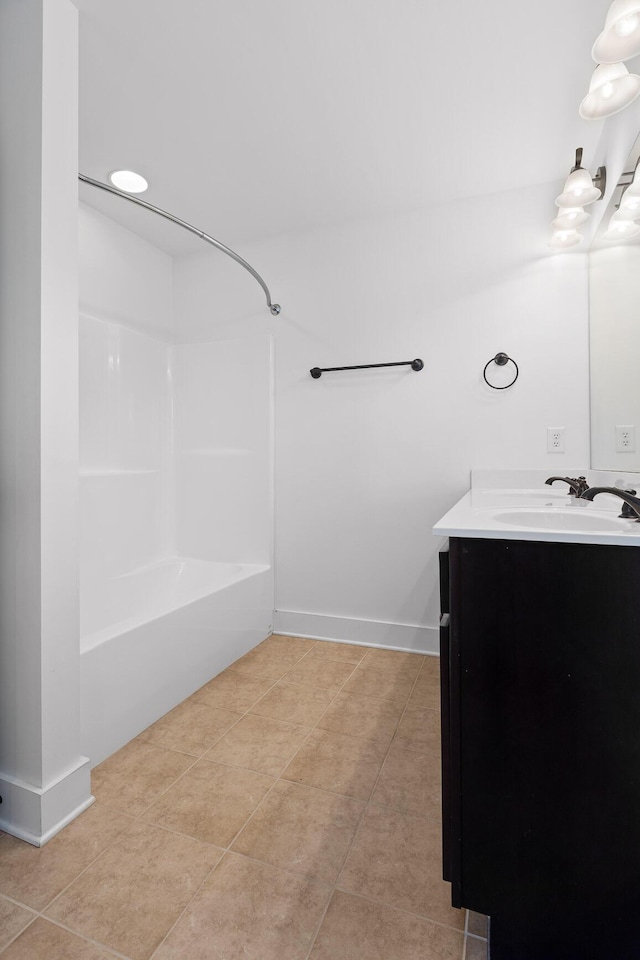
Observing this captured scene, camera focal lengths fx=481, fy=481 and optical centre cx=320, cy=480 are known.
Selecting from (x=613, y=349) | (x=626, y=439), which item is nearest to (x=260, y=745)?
(x=626, y=439)

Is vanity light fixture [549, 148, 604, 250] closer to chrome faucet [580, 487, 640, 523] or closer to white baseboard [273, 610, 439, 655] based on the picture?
chrome faucet [580, 487, 640, 523]

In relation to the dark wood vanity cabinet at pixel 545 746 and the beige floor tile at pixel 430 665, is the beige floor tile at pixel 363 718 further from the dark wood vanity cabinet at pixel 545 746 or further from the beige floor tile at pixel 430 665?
the dark wood vanity cabinet at pixel 545 746

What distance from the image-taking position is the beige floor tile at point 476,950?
95 centimetres

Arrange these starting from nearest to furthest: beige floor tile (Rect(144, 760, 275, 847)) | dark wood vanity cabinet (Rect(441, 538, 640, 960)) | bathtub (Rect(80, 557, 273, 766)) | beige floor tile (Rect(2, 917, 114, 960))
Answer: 1. dark wood vanity cabinet (Rect(441, 538, 640, 960))
2. beige floor tile (Rect(2, 917, 114, 960))
3. beige floor tile (Rect(144, 760, 275, 847))
4. bathtub (Rect(80, 557, 273, 766))

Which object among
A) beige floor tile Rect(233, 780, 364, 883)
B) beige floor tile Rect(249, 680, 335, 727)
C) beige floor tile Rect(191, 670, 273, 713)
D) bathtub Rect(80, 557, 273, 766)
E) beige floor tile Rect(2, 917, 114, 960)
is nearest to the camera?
beige floor tile Rect(2, 917, 114, 960)

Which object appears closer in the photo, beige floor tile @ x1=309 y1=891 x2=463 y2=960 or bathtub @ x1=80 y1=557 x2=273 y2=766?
beige floor tile @ x1=309 y1=891 x2=463 y2=960

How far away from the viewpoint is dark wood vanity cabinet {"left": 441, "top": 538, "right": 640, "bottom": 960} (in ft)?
2.77

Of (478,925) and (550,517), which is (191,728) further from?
(550,517)

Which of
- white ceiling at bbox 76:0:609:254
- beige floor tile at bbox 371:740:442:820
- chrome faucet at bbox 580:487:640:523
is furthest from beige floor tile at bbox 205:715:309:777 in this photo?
white ceiling at bbox 76:0:609:254

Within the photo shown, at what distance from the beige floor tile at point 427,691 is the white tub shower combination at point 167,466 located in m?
0.90

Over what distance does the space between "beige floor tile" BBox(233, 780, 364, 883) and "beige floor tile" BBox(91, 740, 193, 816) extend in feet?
1.08

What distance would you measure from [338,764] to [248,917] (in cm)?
58

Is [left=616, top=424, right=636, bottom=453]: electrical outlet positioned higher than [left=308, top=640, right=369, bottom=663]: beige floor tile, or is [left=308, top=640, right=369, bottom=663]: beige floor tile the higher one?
[left=616, top=424, right=636, bottom=453]: electrical outlet

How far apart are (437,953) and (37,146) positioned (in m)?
2.06
